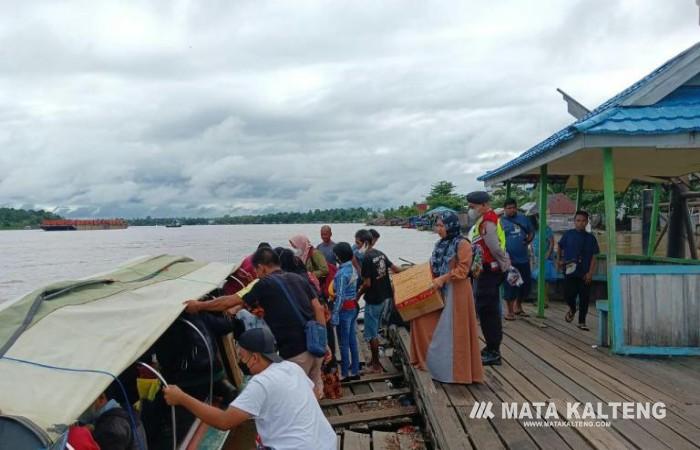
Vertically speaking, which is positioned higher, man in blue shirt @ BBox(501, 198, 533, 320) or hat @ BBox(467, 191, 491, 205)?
hat @ BBox(467, 191, 491, 205)

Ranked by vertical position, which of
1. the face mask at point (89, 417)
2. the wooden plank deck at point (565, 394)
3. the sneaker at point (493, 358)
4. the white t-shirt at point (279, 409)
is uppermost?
the white t-shirt at point (279, 409)

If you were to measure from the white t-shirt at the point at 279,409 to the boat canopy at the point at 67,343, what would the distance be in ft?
2.69

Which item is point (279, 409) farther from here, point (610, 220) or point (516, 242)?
point (516, 242)

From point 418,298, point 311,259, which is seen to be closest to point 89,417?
point 418,298

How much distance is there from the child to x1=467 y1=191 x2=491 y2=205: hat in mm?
1443

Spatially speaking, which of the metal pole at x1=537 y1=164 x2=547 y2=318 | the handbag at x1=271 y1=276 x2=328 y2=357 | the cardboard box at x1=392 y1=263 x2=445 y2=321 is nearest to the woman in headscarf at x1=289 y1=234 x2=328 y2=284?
the cardboard box at x1=392 y1=263 x2=445 y2=321

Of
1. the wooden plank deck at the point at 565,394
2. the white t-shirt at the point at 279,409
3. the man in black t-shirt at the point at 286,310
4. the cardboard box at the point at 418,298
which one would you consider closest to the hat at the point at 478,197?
the cardboard box at the point at 418,298

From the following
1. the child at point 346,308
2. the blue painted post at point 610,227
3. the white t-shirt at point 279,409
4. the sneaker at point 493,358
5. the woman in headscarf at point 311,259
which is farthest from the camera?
the woman in headscarf at point 311,259

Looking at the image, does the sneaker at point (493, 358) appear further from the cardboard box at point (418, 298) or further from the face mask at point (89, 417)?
the face mask at point (89, 417)

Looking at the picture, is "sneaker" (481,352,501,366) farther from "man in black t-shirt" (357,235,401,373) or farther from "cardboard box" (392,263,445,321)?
"man in black t-shirt" (357,235,401,373)

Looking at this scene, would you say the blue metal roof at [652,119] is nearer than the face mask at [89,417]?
No

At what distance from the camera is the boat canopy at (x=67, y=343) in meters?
2.62

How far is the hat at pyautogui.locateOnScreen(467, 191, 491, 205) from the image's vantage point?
5336 mm

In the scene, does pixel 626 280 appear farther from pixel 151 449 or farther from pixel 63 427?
pixel 63 427
